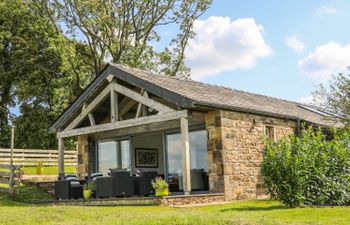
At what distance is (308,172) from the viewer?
1102cm

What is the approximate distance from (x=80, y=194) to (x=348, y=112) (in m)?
8.48

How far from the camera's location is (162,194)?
12.4 meters

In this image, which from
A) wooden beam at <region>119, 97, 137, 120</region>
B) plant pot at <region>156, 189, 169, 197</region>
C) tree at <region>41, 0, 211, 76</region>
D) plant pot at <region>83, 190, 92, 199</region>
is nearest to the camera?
plant pot at <region>156, 189, 169, 197</region>

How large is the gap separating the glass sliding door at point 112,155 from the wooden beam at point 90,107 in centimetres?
172

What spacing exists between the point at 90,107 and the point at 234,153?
525 cm

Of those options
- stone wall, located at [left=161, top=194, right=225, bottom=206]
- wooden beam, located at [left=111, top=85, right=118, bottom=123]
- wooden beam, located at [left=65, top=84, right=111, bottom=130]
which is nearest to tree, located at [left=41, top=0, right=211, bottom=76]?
wooden beam, located at [left=65, top=84, right=111, bottom=130]

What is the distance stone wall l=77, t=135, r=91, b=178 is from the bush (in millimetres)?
8829

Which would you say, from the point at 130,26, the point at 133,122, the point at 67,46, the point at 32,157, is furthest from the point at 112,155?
the point at 130,26

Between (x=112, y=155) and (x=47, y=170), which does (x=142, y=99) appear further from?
(x=47, y=170)

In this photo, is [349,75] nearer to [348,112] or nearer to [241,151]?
[348,112]

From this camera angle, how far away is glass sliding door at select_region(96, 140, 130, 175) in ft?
57.5

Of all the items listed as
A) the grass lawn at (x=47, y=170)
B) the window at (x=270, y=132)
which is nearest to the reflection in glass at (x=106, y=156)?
the window at (x=270, y=132)

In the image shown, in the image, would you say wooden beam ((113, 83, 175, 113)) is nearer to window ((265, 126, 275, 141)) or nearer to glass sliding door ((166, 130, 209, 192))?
A: glass sliding door ((166, 130, 209, 192))

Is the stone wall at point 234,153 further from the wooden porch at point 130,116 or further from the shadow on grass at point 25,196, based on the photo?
the shadow on grass at point 25,196
